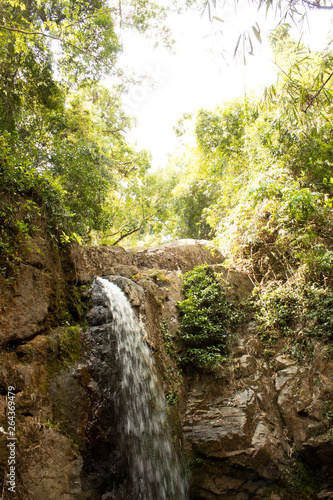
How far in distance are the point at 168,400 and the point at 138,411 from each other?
3.58 feet

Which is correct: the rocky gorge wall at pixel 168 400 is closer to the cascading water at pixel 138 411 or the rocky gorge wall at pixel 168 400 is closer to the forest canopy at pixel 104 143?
the cascading water at pixel 138 411

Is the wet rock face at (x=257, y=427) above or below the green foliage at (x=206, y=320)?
below

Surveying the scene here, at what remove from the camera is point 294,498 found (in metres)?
4.91

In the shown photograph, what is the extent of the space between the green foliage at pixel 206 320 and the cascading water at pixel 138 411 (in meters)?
1.41

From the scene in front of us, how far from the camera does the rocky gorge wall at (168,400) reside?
3713 millimetres

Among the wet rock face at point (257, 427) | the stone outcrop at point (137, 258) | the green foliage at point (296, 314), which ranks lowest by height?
the wet rock face at point (257, 427)

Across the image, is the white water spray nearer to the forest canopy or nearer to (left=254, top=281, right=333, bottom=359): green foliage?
the forest canopy

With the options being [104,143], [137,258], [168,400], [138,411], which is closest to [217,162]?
[104,143]

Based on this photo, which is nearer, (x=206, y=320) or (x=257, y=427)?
(x=257, y=427)

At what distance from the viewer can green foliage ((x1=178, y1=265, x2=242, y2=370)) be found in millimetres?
6688

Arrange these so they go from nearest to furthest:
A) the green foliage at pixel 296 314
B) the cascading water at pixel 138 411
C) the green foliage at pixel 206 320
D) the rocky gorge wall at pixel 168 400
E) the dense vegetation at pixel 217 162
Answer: the rocky gorge wall at pixel 168 400 < the cascading water at pixel 138 411 < the dense vegetation at pixel 217 162 < the green foliage at pixel 296 314 < the green foliage at pixel 206 320

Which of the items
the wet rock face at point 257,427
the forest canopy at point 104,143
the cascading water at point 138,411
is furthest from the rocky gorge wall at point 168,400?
the forest canopy at point 104,143

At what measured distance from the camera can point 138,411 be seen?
15.6 feet

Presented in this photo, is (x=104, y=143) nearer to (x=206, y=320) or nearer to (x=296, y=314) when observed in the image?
(x=206, y=320)
